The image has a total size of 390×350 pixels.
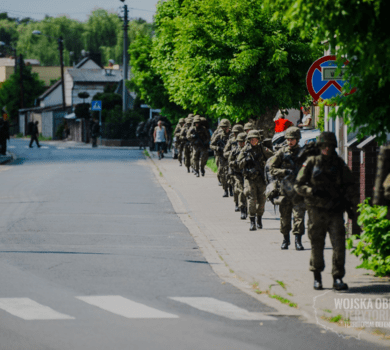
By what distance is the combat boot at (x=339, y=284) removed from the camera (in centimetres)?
842

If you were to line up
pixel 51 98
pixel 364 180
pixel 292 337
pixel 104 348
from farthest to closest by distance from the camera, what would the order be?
pixel 51 98, pixel 364 180, pixel 292 337, pixel 104 348

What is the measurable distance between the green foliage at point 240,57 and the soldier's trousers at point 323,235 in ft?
41.9

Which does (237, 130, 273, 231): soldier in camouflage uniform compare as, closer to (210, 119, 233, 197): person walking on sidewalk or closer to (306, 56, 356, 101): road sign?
(306, 56, 356, 101): road sign

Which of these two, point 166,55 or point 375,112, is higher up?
point 166,55

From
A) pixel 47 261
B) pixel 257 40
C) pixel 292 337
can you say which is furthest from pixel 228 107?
pixel 292 337

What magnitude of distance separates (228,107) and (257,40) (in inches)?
75.4

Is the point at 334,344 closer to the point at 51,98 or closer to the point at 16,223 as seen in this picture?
the point at 16,223

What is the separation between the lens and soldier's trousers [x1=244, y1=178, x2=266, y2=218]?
1354 centimetres

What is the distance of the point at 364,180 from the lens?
464 inches

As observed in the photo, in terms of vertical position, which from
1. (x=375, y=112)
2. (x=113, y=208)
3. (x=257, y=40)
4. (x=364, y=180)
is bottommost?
(x=113, y=208)

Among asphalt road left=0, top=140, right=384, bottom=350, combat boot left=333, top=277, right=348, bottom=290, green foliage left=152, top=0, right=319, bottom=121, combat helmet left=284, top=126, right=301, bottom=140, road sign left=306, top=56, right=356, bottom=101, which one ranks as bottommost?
asphalt road left=0, top=140, right=384, bottom=350

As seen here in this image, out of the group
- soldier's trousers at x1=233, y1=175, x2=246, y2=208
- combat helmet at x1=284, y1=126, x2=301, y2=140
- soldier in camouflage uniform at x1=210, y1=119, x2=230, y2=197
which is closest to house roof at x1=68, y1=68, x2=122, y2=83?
soldier in camouflage uniform at x1=210, y1=119, x2=230, y2=197

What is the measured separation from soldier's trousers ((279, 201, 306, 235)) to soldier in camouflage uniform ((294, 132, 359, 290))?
2821 mm

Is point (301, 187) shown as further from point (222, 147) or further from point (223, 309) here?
point (222, 147)
